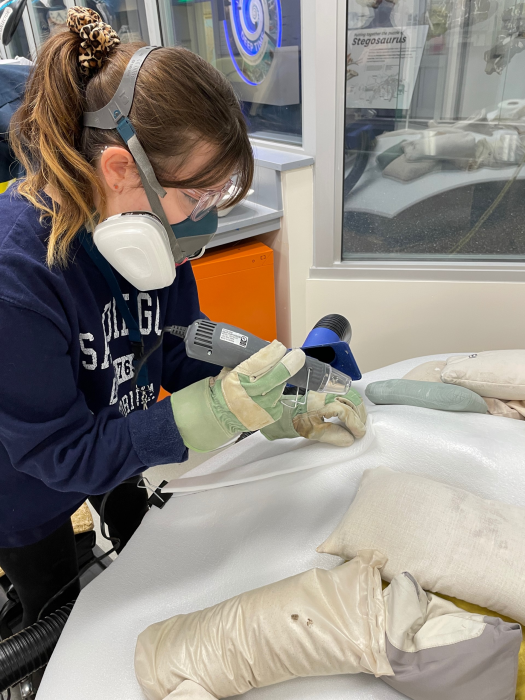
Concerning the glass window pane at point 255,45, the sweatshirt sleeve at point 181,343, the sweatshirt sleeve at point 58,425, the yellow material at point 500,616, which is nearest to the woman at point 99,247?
the sweatshirt sleeve at point 58,425

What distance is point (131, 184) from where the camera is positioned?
2.66 feet

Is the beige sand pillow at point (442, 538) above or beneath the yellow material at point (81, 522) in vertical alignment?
above

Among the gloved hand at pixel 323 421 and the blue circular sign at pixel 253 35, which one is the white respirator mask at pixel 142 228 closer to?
the gloved hand at pixel 323 421

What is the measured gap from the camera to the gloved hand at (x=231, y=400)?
34.3 inches

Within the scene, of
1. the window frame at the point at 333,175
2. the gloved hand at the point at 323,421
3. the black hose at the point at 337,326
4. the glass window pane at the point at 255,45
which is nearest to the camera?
the gloved hand at the point at 323,421

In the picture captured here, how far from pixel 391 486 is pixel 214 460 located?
525 mm

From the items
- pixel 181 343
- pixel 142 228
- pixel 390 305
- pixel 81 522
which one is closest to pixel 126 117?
pixel 142 228

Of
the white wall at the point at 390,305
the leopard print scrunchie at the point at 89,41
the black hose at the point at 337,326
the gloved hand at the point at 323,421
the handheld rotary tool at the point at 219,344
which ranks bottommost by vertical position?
the white wall at the point at 390,305

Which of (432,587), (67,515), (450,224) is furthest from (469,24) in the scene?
(67,515)

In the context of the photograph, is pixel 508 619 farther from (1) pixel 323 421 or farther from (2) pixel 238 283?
(2) pixel 238 283

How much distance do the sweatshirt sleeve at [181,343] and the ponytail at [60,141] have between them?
13.4 inches

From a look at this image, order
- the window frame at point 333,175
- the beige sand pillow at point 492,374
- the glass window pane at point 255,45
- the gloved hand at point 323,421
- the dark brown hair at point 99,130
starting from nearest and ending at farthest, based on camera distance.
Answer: the dark brown hair at point 99,130, the gloved hand at point 323,421, the beige sand pillow at point 492,374, the window frame at point 333,175, the glass window pane at point 255,45

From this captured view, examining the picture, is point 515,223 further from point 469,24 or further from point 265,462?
point 265,462

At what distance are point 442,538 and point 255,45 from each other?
2.08 metres
